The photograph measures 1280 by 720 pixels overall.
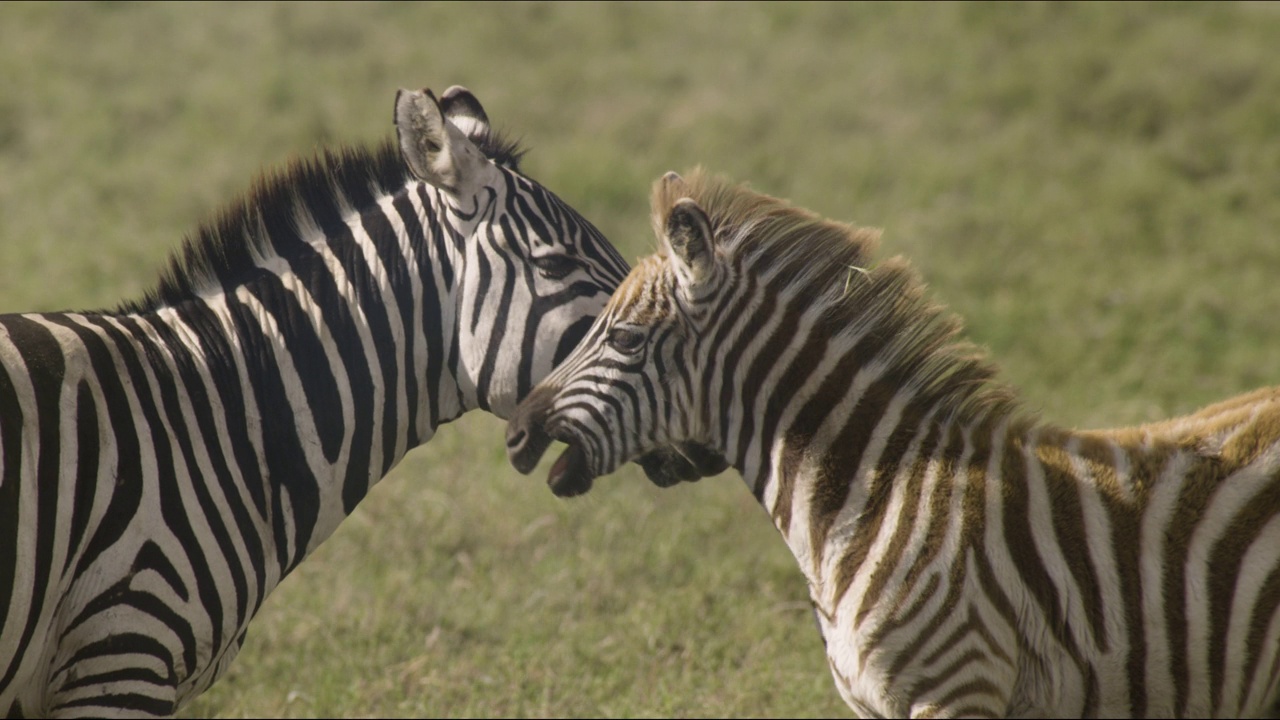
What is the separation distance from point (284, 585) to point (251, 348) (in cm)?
314

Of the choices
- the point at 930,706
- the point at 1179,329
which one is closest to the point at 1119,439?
the point at 930,706

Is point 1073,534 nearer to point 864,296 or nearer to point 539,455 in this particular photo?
point 864,296

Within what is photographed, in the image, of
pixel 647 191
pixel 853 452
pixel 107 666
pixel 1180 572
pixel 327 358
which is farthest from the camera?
pixel 647 191

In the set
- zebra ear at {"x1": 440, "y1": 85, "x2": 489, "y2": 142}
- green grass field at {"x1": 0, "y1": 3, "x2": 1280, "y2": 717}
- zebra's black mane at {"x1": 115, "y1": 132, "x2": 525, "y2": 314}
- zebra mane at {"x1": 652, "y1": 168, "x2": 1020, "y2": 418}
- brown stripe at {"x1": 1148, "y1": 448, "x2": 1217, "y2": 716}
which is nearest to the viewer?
brown stripe at {"x1": 1148, "y1": 448, "x2": 1217, "y2": 716}

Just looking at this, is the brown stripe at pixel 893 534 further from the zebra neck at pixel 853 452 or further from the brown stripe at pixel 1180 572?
the brown stripe at pixel 1180 572

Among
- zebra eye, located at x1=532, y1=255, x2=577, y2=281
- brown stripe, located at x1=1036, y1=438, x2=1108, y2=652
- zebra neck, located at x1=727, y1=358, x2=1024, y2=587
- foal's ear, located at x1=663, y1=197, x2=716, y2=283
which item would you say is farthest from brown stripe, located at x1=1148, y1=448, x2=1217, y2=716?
zebra eye, located at x1=532, y1=255, x2=577, y2=281

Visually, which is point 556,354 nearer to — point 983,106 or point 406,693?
point 406,693

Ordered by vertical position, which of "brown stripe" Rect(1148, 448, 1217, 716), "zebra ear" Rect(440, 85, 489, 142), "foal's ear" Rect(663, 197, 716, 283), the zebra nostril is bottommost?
"brown stripe" Rect(1148, 448, 1217, 716)

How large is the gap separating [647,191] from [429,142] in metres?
7.33

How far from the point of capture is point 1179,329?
33.2 ft

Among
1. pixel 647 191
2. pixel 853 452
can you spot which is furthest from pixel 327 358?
pixel 647 191

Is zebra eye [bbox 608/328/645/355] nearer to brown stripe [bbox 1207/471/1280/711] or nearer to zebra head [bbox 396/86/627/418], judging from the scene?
zebra head [bbox 396/86/627/418]

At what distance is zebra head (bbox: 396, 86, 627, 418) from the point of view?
14.8 ft

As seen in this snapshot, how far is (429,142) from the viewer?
4512 mm
